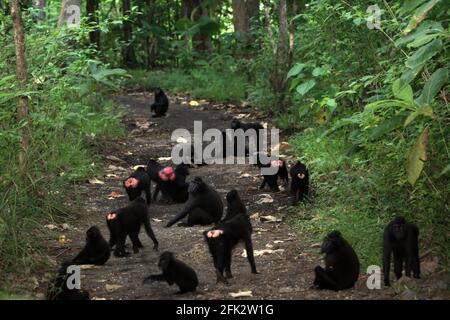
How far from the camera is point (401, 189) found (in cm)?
744

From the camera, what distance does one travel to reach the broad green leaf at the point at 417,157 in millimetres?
5934

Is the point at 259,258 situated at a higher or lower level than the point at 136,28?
lower

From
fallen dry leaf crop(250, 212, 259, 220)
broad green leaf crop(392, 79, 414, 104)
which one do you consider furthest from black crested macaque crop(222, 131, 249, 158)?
broad green leaf crop(392, 79, 414, 104)

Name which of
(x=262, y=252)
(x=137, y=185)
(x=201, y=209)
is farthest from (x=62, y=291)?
(x=137, y=185)

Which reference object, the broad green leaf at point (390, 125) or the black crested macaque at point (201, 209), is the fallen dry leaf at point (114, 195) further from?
the broad green leaf at point (390, 125)

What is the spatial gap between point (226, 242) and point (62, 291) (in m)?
1.48

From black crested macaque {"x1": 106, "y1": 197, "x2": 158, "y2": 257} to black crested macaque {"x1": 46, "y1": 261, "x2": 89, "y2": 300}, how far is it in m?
1.38

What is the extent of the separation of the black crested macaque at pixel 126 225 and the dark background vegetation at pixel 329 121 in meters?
0.72

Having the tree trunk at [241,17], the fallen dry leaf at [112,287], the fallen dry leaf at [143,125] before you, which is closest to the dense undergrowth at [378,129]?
the fallen dry leaf at [112,287]

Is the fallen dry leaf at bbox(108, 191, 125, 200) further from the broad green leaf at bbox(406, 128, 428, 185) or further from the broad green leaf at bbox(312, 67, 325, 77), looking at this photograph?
the broad green leaf at bbox(406, 128, 428, 185)

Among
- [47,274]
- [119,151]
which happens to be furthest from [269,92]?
[47,274]
